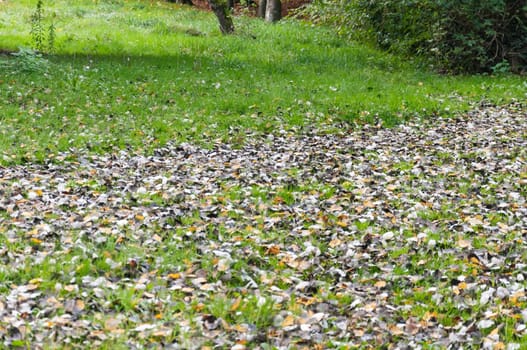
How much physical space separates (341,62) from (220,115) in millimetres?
8083

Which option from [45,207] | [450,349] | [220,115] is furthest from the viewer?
[220,115]

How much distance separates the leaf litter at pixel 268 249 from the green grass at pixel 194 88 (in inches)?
62.2

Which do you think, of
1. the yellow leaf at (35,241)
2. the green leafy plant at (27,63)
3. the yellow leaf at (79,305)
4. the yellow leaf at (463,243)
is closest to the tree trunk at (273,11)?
the green leafy plant at (27,63)

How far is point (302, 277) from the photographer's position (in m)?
6.61

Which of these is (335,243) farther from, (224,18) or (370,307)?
(224,18)

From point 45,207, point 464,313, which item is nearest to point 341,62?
point 45,207

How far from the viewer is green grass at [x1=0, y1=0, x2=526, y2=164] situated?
12742 mm

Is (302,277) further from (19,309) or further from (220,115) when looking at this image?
(220,115)

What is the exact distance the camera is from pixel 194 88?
1633cm

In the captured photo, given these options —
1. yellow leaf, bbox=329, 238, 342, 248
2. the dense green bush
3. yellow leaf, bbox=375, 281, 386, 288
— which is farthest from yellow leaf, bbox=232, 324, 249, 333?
the dense green bush

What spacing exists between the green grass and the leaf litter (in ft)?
5.18

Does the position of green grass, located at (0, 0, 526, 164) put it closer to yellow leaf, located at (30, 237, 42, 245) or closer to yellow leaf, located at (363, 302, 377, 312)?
yellow leaf, located at (30, 237, 42, 245)

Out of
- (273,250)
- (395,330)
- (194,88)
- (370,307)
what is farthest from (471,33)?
(395,330)

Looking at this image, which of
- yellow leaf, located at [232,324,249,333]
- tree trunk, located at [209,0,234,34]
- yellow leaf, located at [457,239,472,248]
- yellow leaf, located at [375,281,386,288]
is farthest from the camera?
tree trunk, located at [209,0,234,34]
